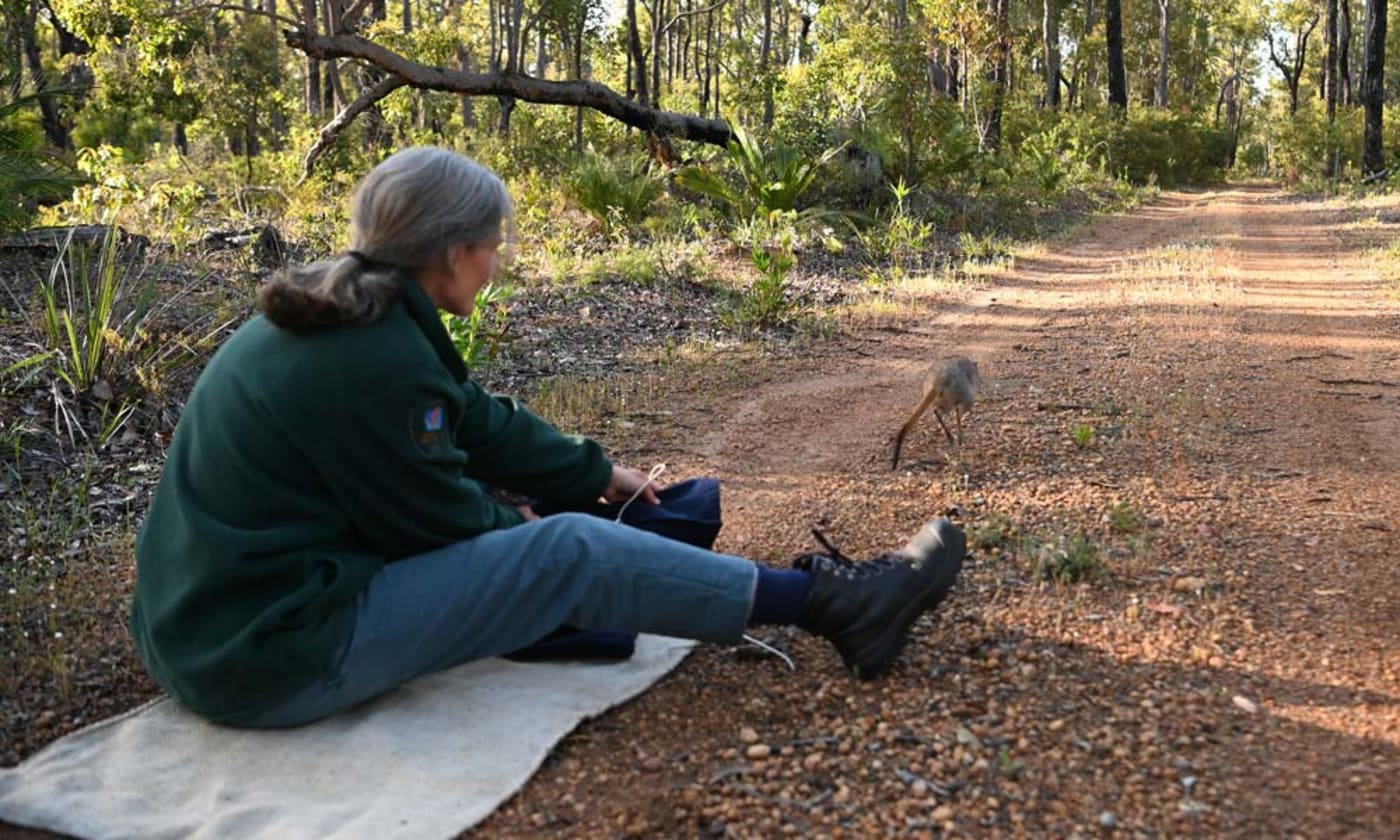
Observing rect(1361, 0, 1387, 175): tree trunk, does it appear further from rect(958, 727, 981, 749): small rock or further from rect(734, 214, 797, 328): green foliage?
rect(958, 727, 981, 749): small rock

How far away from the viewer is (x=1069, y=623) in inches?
120

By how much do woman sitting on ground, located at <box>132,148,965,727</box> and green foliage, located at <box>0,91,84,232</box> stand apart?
334 centimetres

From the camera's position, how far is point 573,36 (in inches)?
819

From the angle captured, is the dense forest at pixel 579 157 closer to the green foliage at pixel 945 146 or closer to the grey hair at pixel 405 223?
the green foliage at pixel 945 146

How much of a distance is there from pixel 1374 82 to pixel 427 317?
2165 cm

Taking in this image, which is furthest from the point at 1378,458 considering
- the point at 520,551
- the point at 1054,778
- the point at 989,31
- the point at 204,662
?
the point at 989,31

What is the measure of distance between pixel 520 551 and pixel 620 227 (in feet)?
27.0

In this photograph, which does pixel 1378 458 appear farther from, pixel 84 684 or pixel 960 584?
pixel 84 684

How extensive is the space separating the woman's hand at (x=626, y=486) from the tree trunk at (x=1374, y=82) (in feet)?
66.0

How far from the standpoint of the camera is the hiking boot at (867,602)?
2727 millimetres

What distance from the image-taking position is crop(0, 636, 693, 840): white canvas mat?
7.49 feet

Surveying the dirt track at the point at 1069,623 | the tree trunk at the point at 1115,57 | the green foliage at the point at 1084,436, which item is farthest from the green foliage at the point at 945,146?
the tree trunk at the point at 1115,57

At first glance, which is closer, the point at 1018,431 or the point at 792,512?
the point at 792,512

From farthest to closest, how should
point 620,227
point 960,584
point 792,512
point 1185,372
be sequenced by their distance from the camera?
point 620,227
point 1185,372
point 792,512
point 960,584
